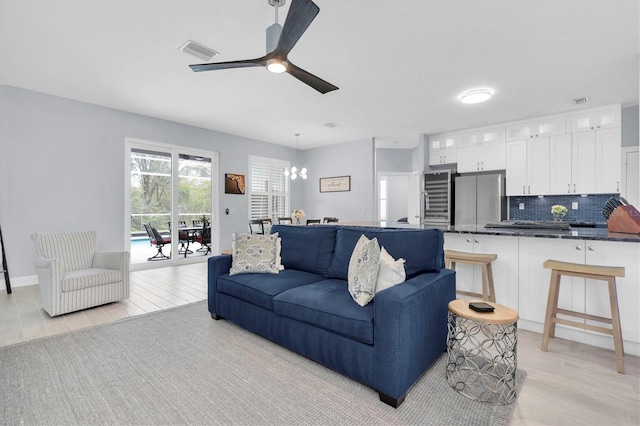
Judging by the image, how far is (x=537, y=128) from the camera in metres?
5.07

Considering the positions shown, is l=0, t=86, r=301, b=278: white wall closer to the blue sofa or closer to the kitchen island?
the blue sofa

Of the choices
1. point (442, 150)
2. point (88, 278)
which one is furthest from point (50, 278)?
point (442, 150)

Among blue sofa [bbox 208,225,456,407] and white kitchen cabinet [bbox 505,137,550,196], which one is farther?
white kitchen cabinet [bbox 505,137,550,196]

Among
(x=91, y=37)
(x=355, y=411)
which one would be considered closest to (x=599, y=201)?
(x=355, y=411)

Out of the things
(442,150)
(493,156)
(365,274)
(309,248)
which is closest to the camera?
(365,274)

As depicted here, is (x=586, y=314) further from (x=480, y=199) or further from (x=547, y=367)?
(x=480, y=199)

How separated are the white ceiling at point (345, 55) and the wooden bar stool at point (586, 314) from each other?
2.06m

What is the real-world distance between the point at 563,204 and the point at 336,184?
4527mm

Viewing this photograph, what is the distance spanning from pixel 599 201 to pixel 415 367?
16.9 ft

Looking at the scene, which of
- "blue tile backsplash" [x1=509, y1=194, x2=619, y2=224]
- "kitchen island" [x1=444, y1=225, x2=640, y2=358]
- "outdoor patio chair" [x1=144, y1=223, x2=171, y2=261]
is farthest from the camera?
"outdoor patio chair" [x1=144, y1=223, x2=171, y2=261]

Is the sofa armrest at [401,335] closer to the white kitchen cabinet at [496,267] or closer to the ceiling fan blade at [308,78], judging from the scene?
the white kitchen cabinet at [496,267]

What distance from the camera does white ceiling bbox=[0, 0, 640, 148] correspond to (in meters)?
2.41

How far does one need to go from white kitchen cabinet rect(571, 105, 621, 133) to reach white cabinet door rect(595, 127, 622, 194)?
9 centimetres

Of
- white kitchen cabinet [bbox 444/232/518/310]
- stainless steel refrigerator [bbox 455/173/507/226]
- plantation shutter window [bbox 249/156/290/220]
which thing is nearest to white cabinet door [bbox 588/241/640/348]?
white kitchen cabinet [bbox 444/232/518/310]
